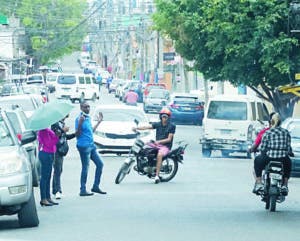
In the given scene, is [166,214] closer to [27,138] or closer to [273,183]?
[273,183]

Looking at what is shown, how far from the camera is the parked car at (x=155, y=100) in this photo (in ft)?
207

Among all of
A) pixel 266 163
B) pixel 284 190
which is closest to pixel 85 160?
pixel 266 163

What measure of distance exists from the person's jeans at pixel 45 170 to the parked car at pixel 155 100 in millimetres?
44616

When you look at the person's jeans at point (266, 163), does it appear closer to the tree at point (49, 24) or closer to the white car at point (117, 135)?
the white car at point (117, 135)

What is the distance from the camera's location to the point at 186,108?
52.2 meters

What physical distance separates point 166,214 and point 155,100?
4655cm

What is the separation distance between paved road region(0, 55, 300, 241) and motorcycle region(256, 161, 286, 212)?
22 centimetres

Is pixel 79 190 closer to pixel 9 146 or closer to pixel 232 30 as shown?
pixel 9 146

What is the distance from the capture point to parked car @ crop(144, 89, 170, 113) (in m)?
63.0

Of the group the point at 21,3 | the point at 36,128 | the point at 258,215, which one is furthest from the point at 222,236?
the point at 21,3

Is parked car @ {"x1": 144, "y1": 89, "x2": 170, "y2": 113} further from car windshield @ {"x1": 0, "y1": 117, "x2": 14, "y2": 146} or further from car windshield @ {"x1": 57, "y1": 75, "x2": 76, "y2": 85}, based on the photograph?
car windshield @ {"x1": 0, "y1": 117, "x2": 14, "y2": 146}

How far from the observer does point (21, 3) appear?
99.8 metres

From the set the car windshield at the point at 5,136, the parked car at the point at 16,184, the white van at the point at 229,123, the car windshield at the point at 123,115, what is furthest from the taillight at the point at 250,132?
the parked car at the point at 16,184

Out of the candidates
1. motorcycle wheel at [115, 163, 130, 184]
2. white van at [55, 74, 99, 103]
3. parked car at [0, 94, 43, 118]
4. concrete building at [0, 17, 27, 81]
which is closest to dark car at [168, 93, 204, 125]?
white van at [55, 74, 99, 103]
